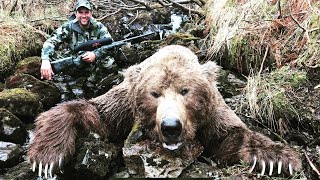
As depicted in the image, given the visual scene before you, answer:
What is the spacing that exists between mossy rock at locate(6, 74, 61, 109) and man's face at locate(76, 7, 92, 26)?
1.04 metres

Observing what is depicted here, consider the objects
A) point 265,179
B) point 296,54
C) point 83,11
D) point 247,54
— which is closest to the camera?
point 265,179

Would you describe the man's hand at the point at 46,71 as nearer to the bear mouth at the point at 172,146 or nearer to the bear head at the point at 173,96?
the bear head at the point at 173,96

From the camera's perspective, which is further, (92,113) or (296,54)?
(296,54)

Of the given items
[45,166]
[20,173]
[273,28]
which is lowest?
[20,173]

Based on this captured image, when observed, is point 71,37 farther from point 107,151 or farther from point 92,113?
point 107,151

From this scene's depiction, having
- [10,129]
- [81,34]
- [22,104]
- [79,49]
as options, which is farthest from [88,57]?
[10,129]

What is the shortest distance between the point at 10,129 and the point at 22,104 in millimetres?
654

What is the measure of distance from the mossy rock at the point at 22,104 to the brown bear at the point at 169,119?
1.03 meters

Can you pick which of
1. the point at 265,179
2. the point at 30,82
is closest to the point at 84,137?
the point at 265,179

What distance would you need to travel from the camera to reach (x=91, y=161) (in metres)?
3.34

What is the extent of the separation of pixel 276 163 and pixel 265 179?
155 millimetres

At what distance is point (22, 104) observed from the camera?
4.85 m

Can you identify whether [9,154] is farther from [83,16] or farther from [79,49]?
[83,16]

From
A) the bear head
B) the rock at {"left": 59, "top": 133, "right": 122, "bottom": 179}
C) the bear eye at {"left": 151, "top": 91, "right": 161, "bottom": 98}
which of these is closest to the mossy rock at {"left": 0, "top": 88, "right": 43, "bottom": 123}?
the rock at {"left": 59, "top": 133, "right": 122, "bottom": 179}
